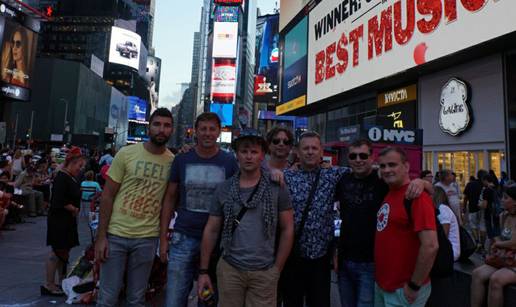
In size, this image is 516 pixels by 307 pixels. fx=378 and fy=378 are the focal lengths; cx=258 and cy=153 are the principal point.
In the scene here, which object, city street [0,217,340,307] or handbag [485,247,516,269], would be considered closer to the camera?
handbag [485,247,516,269]

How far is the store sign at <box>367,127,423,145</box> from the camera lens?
923cm

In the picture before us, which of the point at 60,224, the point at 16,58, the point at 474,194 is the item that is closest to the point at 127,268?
the point at 60,224

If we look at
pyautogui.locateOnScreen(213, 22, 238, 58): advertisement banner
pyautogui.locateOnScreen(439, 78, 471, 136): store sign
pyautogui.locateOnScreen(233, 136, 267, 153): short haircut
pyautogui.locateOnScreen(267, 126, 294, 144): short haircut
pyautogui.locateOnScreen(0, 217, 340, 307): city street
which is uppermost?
pyautogui.locateOnScreen(213, 22, 238, 58): advertisement banner

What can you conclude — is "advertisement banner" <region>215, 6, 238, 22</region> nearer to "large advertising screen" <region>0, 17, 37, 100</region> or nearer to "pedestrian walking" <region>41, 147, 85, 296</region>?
"large advertising screen" <region>0, 17, 37, 100</region>

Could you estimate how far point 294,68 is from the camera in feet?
95.8

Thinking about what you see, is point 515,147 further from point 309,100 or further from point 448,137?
point 309,100

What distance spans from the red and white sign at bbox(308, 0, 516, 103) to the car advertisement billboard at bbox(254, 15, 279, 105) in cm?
2972

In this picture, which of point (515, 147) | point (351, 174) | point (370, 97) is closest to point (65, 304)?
point (351, 174)

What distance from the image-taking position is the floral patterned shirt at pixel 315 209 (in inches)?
124

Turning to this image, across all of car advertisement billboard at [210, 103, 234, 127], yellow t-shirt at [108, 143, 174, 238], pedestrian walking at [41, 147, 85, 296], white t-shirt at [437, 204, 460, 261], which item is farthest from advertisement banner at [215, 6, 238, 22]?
yellow t-shirt at [108, 143, 174, 238]

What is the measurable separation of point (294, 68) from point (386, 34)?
13049mm

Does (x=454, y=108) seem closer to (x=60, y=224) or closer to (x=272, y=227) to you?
(x=272, y=227)

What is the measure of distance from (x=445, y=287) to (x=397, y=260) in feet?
7.24

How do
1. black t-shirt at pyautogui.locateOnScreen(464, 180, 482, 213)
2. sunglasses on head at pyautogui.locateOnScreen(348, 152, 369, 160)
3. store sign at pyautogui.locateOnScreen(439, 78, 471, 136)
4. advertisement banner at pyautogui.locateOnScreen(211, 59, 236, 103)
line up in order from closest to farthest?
1. sunglasses on head at pyautogui.locateOnScreen(348, 152, 369, 160)
2. black t-shirt at pyautogui.locateOnScreen(464, 180, 482, 213)
3. store sign at pyautogui.locateOnScreen(439, 78, 471, 136)
4. advertisement banner at pyautogui.locateOnScreen(211, 59, 236, 103)
